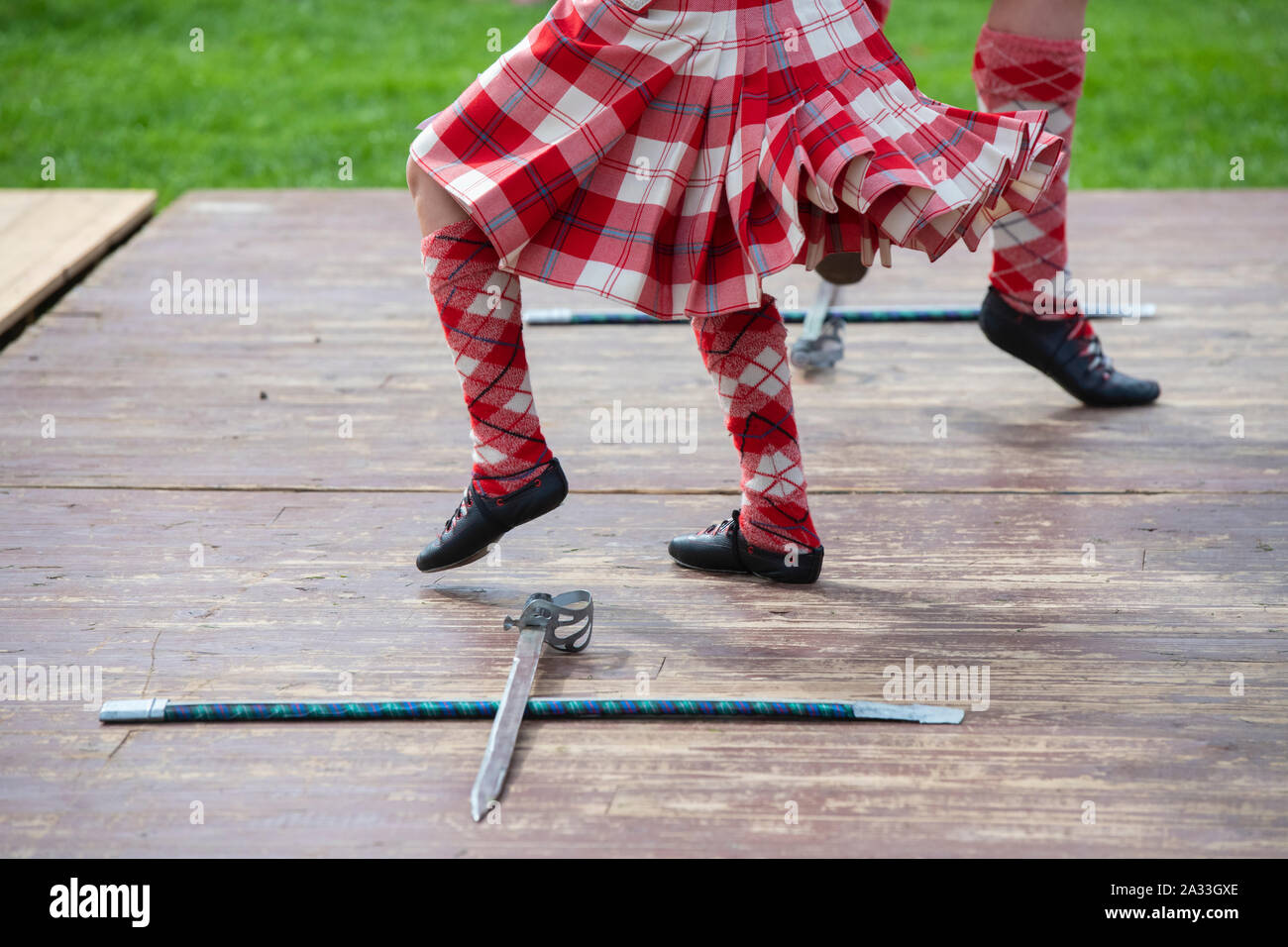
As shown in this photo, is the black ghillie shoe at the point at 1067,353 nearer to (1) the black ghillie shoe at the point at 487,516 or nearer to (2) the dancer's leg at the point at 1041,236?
(2) the dancer's leg at the point at 1041,236

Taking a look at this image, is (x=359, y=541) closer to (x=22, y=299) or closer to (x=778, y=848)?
(x=778, y=848)

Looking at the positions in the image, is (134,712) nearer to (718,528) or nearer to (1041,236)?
(718,528)

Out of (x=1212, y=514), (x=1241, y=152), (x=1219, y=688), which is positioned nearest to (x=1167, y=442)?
(x=1212, y=514)

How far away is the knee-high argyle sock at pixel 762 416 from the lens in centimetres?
154

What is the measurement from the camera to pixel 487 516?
5.27 feet

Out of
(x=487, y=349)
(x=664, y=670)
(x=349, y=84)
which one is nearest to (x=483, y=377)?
(x=487, y=349)

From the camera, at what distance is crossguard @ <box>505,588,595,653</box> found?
59.1 inches

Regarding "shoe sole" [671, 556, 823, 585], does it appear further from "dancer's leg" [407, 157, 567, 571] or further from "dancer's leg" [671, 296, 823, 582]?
"dancer's leg" [407, 157, 567, 571]

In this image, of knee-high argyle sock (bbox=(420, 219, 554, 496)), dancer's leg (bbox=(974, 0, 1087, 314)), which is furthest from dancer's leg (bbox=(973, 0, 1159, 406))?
knee-high argyle sock (bbox=(420, 219, 554, 496))

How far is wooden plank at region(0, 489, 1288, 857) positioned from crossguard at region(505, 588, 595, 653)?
26mm

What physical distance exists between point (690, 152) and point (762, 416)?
317 millimetres

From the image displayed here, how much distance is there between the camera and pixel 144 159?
4652 mm

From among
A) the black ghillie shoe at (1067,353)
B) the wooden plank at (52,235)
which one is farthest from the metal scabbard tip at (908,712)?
the wooden plank at (52,235)

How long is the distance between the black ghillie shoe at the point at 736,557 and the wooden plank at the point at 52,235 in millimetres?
1564
